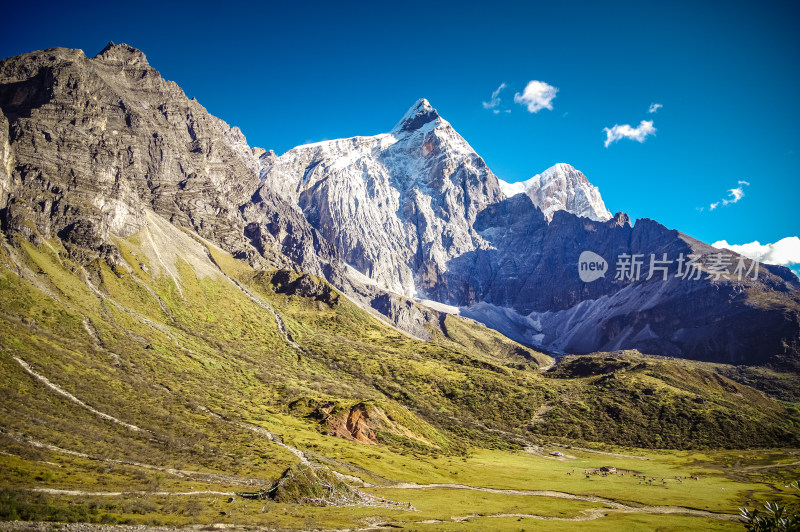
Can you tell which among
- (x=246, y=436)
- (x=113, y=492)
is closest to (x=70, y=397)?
(x=246, y=436)

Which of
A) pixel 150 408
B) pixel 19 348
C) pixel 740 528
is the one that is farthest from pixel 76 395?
pixel 740 528

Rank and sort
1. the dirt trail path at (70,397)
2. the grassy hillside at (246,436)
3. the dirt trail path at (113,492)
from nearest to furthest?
the dirt trail path at (113,492) < the grassy hillside at (246,436) < the dirt trail path at (70,397)

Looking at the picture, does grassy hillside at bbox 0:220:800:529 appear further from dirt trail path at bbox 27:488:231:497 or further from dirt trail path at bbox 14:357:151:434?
dirt trail path at bbox 14:357:151:434

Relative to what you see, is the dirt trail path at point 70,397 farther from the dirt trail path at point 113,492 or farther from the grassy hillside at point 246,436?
the dirt trail path at point 113,492

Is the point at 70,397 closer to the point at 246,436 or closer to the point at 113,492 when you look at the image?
the point at 246,436

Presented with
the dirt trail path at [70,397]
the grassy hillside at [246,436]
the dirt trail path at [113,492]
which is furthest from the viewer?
the dirt trail path at [70,397]

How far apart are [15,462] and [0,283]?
12591 cm

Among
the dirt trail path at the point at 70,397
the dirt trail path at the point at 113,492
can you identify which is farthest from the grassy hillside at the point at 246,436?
the dirt trail path at the point at 70,397

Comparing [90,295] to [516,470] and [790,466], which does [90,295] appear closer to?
[516,470]

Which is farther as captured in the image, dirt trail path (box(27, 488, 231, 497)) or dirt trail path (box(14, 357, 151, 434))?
dirt trail path (box(14, 357, 151, 434))

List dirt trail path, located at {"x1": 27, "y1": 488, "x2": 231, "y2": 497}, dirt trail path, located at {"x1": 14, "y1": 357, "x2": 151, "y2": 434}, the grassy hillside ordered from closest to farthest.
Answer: dirt trail path, located at {"x1": 27, "y1": 488, "x2": 231, "y2": 497} → the grassy hillside → dirt trail path, located at {"x1": 14, "y1": 357, "x2": 151, "y2": 434}

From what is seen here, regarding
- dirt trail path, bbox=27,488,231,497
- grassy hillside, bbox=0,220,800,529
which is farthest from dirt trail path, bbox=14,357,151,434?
dirt trail path, bbox=27,488,231,497

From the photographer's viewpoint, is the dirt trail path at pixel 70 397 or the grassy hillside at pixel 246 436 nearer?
the grassy hillside at pixel 246 436

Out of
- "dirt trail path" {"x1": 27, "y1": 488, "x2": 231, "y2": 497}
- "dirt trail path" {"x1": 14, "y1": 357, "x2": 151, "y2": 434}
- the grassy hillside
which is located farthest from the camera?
"dirt trail path" {"x1": 14, "y1": 357, "x2": 151, "y2": 434}
